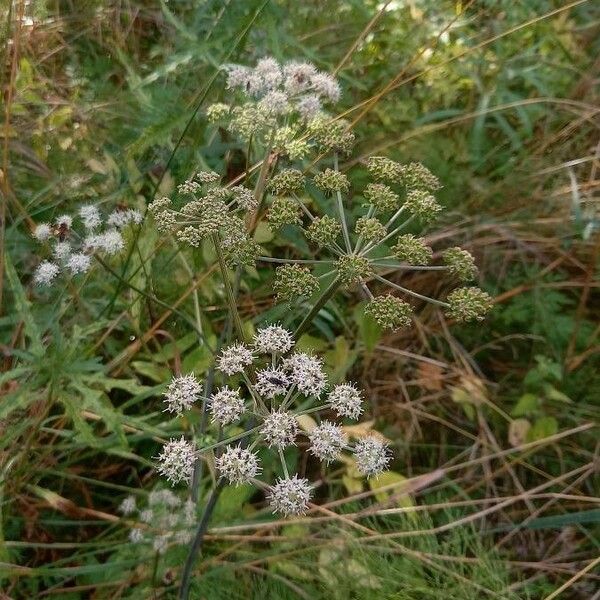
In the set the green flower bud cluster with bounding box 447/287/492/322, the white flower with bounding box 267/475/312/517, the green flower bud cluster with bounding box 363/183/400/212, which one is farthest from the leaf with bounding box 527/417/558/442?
the white flower with bounding box 267/475/312/517

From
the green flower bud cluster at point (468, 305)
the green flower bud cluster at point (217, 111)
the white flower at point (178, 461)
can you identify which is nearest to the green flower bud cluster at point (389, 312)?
the green flower bud cluster at point (468, 305)

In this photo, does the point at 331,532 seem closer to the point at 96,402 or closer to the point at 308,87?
the point at 96,402

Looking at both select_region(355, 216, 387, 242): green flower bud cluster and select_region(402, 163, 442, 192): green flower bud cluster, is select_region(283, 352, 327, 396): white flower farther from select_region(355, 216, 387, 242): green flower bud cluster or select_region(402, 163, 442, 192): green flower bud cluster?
select_region(402, 163, 442, 192): green flower bud cluster

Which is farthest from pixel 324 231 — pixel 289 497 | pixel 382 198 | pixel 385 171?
pixel 289 497

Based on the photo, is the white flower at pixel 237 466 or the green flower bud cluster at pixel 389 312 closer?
the white flower at pixel 237 466

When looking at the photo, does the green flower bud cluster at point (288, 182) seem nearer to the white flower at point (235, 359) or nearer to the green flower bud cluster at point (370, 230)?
the green flower bud cluster at point (370, 230)

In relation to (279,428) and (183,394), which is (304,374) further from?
(183,394)
